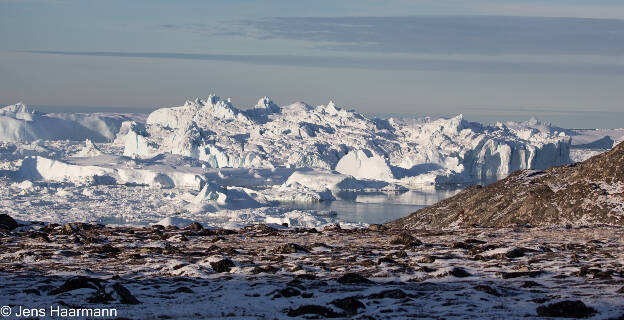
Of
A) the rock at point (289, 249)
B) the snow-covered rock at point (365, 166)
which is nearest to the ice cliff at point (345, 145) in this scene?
the snow-covered rock at point (365, 166)

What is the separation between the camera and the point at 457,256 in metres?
13.9

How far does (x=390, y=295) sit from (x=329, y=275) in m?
2.40

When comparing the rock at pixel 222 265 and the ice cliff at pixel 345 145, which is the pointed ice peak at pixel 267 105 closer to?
the ice cliff at pixel 345 145

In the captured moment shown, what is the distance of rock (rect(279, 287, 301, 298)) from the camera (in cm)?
997

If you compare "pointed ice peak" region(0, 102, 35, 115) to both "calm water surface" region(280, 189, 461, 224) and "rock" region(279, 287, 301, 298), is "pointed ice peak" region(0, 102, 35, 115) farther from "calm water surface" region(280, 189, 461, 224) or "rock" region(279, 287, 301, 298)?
"rock" region(279, 287, 301, 298)

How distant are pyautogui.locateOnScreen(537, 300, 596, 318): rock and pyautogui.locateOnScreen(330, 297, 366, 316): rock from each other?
236 cm

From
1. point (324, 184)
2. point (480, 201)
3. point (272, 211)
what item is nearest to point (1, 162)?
point (324, 184)

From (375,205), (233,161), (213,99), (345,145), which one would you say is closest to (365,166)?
(233,161)

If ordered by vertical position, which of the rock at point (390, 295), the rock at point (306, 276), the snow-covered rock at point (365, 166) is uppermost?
the rock at point (390, 295)

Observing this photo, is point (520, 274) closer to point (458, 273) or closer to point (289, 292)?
point (458, 273)

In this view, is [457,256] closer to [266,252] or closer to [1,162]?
[266,252]

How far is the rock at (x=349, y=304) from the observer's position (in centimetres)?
894

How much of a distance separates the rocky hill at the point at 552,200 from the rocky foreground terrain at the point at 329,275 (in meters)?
2.91

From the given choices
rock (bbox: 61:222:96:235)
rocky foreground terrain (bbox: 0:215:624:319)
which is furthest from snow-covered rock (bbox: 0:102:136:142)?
rocky foreground terrain (bbox: 0:215:624:319)
